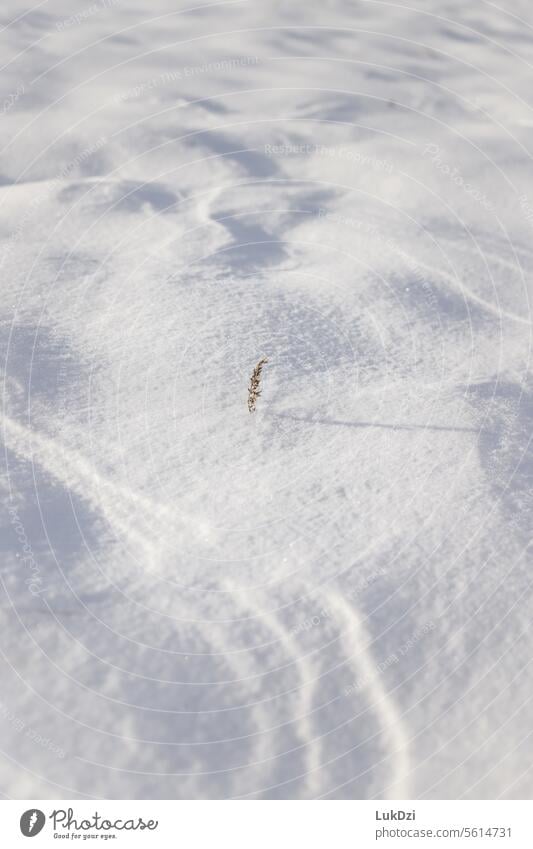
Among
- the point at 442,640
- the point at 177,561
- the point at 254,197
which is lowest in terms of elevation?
the point at 442,640

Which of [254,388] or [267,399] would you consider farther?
[267,399]

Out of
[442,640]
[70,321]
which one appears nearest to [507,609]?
[442,640]

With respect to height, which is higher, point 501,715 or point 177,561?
point 177,561

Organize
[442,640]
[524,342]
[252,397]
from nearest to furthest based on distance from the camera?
[442,640] → [252,397] → [524,342]

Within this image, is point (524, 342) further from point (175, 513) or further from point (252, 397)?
point (175, 513)

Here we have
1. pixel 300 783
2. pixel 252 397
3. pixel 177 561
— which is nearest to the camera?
pixel 300 783

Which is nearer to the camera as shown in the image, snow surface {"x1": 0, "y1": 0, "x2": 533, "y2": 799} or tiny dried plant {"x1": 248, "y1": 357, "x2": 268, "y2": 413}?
snow surface {"x1": 0, "y1": 0, "x2": 533, "y2": 799}

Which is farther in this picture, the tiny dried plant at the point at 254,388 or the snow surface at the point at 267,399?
the tiny dried plant at the point at 254,388
